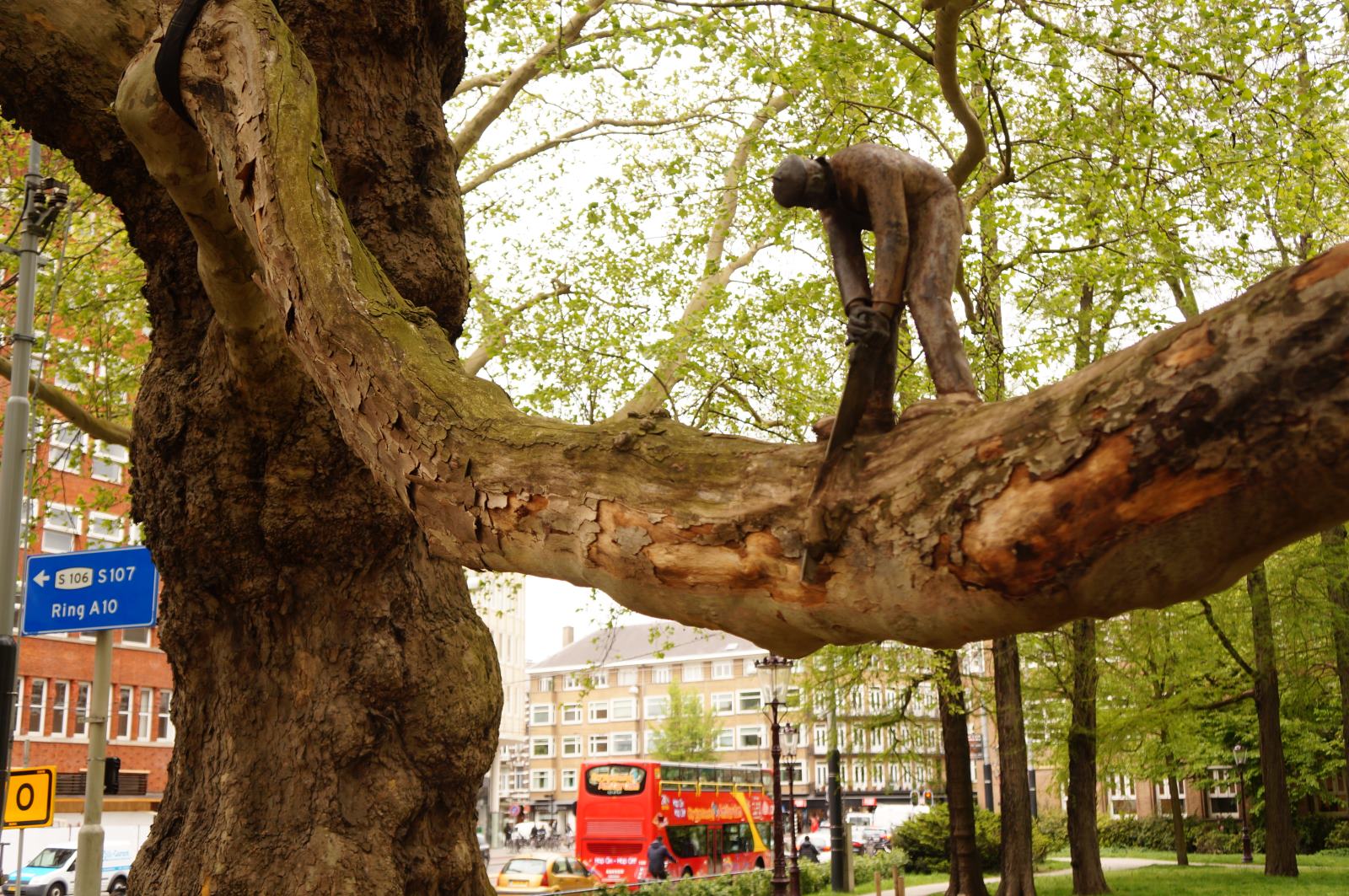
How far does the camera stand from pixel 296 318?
12.7 ft

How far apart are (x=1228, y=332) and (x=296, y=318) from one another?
283cm

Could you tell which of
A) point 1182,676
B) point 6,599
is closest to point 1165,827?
point 1182,676

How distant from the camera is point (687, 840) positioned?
106ft

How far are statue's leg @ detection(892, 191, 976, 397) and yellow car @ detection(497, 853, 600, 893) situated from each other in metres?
21.3

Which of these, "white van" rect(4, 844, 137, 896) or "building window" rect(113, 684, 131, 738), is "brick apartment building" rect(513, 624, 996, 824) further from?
"white van" rect(4, 844, 137, 896)

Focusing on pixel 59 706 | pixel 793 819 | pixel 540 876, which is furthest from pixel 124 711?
pixel 793 819

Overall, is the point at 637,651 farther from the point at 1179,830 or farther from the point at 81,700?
the point at 1179,830

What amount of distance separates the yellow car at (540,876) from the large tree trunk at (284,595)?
56.9 ft

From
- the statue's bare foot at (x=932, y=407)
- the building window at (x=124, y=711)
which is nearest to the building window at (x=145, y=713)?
the building window at (x=124, y=711)

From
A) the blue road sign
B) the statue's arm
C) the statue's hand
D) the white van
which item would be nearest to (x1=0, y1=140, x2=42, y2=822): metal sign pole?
the blue road sign

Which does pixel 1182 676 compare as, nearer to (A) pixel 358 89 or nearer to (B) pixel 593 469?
(A) pixel 358 89

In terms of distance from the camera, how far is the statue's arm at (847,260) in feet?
9.84

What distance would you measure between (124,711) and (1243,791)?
36.2 meters

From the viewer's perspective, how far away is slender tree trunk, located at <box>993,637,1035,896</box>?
17516 mm
